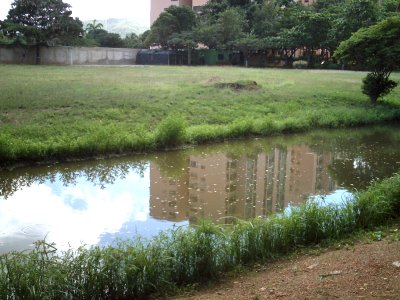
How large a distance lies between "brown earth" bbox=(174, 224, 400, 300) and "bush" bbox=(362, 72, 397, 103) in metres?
20.9

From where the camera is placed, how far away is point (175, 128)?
16.3m

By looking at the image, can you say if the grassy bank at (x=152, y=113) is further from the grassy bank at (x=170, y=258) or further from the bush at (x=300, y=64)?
the bush at (x=300, y=64)

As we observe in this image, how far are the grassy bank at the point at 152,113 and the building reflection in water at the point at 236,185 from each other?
207 centimetres

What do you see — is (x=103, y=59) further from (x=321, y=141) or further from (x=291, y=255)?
(x=291, y=255)

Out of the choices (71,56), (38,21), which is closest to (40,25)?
(38,21)

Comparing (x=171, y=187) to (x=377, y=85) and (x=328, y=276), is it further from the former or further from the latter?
(x=377, y=85)

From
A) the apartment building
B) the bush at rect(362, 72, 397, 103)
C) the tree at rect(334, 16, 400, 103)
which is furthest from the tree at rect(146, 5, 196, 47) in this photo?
the bush at rect(362, 72, 397, 103)

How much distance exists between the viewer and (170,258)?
603 centimetres

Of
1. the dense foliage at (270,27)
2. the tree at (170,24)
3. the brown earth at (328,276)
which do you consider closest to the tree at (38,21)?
the tree at (170,24)

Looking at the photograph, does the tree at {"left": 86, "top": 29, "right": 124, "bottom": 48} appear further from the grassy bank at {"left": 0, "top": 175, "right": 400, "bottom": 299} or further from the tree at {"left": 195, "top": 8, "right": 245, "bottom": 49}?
the grassy bank at {"left": 0, "top": 175, "right": 400, "bottom": 299}

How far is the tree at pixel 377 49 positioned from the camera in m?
23.9

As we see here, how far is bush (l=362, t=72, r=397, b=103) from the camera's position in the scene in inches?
1031

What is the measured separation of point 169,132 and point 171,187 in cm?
434

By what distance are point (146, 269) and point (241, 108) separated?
17.3m
